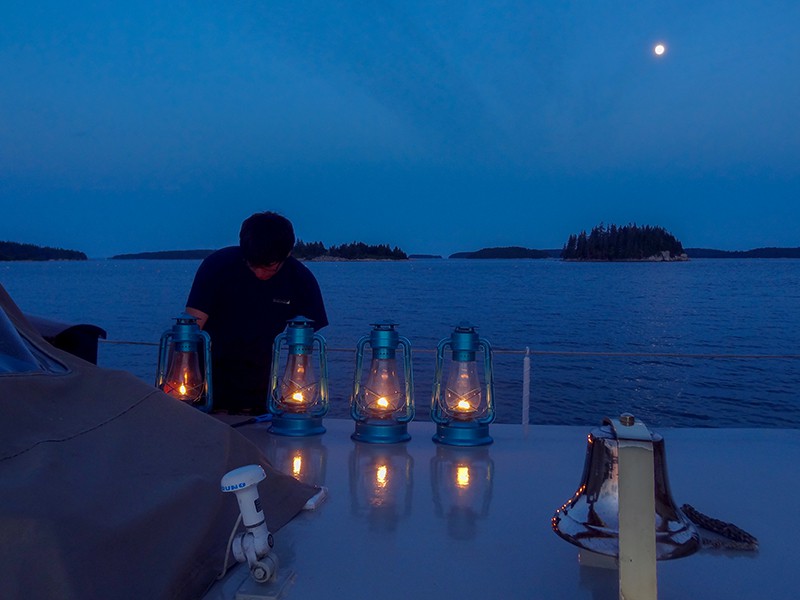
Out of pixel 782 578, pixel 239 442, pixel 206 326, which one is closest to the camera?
pixel 782 578

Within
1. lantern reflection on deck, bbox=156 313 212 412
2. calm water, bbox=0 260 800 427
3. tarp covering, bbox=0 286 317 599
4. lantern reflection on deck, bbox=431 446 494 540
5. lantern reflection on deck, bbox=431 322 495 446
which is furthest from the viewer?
calm water, bbox=0 260 800 427

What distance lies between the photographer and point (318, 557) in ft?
3.80

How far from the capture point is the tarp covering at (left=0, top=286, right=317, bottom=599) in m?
0.79

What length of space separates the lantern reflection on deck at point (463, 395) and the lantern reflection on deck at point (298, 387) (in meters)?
0.34

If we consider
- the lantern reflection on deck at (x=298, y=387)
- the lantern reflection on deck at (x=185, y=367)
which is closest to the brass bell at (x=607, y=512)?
the lantern reflection on deck at (x=298, y=387)

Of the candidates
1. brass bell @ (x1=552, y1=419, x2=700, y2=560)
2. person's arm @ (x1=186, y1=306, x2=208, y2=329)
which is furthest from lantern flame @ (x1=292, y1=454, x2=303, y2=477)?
person's arm @ (x1=186, y1=306, x2=208, y2=329)

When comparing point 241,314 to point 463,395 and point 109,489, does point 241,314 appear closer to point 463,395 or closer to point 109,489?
point 463,395

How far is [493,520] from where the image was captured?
4.45 feet

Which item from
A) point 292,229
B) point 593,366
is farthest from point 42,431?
point 593,366

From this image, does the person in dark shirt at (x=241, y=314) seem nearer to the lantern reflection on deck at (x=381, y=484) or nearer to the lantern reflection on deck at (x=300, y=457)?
the lantern reflection on deck at (x=300, y=457)

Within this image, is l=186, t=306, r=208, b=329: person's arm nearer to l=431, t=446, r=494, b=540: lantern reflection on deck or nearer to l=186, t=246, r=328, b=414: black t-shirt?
l=186, t=246, r=328, b=414: black t-shirt

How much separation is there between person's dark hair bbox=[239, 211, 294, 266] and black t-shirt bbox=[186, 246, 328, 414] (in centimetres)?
16

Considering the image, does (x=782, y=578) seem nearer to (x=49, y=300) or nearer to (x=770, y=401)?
(x=770, y=401)

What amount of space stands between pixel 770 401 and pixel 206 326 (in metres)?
13.5
